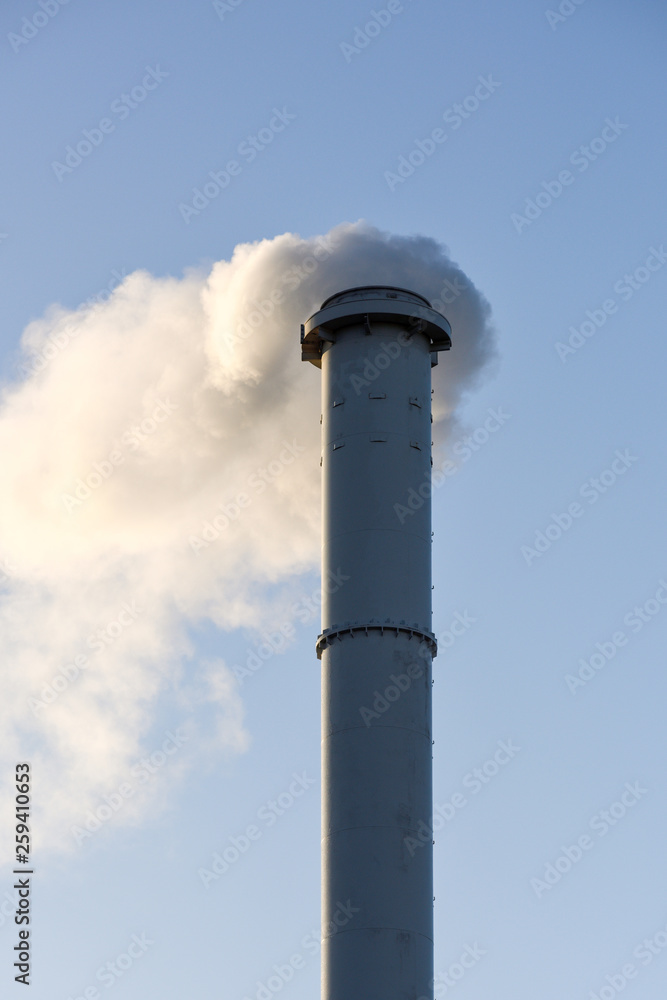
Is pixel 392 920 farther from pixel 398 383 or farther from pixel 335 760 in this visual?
pixel 398 383

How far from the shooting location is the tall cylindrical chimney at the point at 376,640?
1866 inches

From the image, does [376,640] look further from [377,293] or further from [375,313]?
[377,293]

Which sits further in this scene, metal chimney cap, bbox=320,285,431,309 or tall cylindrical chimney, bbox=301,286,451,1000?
metal chimney cap, bbox=320,285,431,309

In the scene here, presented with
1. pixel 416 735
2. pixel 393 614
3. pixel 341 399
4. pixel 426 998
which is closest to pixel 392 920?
pixel 426 998

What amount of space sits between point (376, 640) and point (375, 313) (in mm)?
10411

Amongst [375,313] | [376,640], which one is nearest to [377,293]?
[375,313]

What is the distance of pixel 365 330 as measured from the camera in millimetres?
53562

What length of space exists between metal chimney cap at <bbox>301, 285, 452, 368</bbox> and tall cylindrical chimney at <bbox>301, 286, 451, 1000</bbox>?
0.05 meters

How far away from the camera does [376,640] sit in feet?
164

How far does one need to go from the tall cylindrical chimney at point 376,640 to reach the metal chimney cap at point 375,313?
0.05 metres

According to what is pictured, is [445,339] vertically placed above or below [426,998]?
above

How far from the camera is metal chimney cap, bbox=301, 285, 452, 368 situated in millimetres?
53469

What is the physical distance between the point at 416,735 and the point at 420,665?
2.10 m

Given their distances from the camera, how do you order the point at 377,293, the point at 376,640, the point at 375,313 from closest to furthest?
1. the point at 376,640
2. the point at 375,313
3. the point at 377,293
